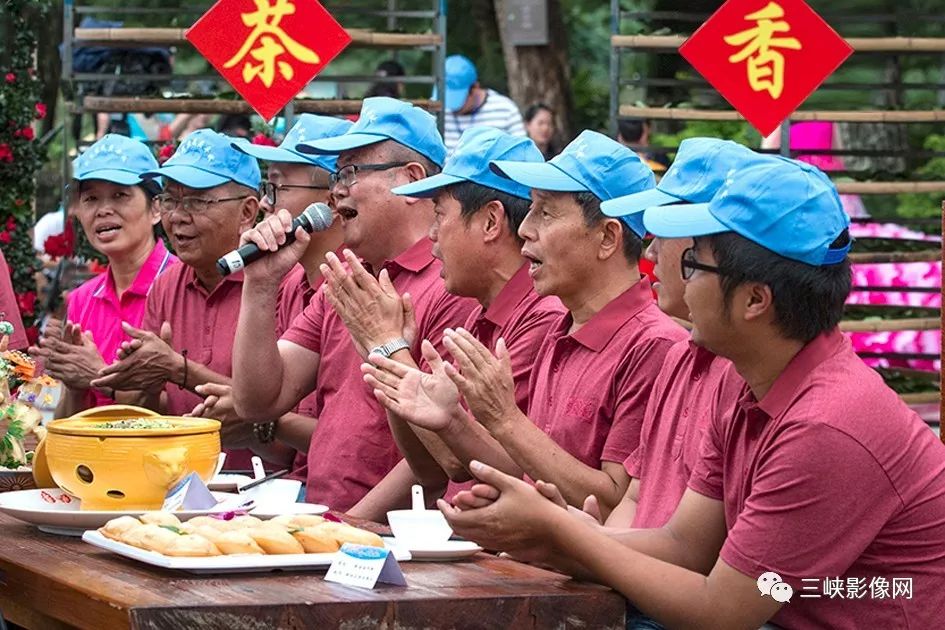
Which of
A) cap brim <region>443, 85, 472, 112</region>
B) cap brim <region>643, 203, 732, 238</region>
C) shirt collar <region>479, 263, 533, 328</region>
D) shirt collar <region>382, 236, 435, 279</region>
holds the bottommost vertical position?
shirt collar <region>479, 263, 533, 328</region>

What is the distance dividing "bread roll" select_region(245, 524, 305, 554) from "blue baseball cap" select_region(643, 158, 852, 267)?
1.00 metres

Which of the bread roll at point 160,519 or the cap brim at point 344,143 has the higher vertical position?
the cap brim at point 344,143

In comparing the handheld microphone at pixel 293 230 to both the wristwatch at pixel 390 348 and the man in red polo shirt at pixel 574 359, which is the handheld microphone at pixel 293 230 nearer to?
the wristwatch at pixel 390 348

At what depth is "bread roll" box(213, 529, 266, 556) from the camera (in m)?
3.30

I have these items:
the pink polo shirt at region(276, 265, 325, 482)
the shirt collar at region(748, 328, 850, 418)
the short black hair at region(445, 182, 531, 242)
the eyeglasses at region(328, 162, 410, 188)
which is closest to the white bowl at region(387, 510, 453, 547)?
the shirt collar at region(748, 328, 850, 418)

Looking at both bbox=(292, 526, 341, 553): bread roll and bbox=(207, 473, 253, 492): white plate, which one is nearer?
bbox=(292, 526, 341, 553): bread roll

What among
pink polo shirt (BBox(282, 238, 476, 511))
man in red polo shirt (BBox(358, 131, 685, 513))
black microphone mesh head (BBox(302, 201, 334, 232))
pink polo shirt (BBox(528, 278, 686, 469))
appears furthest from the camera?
black microphone mesh head (BBox(302, 201, 334, 232))

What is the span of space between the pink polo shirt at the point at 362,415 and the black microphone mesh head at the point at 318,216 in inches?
9.5

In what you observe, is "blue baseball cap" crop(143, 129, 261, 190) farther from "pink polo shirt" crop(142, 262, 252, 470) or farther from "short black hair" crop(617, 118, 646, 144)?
"short black hair" crop(617, 118, 646, 144)

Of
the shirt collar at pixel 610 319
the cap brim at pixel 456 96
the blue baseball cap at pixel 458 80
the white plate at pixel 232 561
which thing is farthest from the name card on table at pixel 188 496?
the cap brim at pixel 456 96

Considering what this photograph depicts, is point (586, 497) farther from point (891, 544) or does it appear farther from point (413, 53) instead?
point (413, 53)

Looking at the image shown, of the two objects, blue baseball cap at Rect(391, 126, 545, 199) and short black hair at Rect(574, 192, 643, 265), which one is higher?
blue baseball cap at Rect(391, 126, 545, 199)

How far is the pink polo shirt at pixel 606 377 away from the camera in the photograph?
4.14m

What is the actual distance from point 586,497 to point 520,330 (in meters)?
0.78
